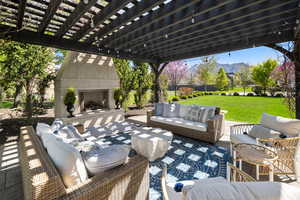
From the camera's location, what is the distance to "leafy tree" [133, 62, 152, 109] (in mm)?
8305

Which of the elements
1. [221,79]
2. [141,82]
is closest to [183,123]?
[141,82]

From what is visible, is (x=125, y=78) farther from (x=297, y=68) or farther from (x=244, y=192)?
(x=244, y=192)

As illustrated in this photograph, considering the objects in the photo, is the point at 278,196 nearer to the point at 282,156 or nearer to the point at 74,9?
the point at 282,156

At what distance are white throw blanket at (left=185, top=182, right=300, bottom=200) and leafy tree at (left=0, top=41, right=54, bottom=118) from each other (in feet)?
21.9


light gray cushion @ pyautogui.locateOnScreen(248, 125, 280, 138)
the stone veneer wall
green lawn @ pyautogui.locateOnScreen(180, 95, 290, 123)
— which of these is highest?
the stone veneer wall

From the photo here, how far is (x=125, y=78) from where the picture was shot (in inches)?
308

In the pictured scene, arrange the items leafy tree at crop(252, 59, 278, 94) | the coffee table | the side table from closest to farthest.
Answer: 1. the side table
2. the coffee table
3. leafy tree at crop(252, 59, 278, 94)

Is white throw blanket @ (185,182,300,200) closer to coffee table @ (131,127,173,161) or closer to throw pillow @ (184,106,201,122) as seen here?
coffee table @ (131,127,173,161)

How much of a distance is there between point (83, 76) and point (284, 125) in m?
6.18

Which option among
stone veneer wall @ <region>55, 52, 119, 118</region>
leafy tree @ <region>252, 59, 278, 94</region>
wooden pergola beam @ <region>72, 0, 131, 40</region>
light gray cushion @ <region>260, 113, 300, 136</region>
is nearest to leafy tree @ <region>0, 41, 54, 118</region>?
stone veneer wall @ <region>55, 52, 119, 118</region>

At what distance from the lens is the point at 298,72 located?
3053 millimetres

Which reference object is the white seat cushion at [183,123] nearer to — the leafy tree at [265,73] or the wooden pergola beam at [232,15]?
the wooden pergola beam at [232,15]

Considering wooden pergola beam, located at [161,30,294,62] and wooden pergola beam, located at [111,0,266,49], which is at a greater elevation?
wooden pergola beam, located at [111,0,266,49]

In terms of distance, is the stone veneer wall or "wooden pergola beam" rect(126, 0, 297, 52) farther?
the stone veneer wall
